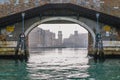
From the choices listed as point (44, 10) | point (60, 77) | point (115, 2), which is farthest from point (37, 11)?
point (60, 77)

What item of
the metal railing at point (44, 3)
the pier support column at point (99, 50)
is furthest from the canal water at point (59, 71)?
the metal railing at point (44, 3)


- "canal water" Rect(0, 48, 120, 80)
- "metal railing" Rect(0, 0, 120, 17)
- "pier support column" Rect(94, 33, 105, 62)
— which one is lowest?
"canal water" Rect(0, 48, 120, 80)

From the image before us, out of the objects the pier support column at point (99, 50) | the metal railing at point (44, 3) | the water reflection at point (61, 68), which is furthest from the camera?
the metal railing at point (44, 3)

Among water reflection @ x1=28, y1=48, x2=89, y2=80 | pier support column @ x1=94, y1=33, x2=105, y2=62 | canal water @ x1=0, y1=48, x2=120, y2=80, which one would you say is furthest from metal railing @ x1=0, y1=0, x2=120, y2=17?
canal water @ x1=0, y1=48, x2=120, y2=80

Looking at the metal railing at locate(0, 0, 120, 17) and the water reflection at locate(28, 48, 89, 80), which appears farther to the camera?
the metal railing at locate(0, 0, 120, 17)

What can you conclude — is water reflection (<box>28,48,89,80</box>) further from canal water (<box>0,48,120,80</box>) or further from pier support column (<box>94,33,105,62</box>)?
pier support column (<box>94,33,105,62</box>)

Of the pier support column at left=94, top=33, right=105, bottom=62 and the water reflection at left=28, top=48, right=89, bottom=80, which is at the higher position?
the pier support column at left=94, top=33, right=105, bottom=62

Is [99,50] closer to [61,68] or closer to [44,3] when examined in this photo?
[44,3]

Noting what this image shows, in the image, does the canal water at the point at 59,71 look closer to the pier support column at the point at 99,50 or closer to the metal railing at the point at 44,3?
the pier support column at the point at 99,50

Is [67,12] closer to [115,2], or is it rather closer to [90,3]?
[90,3]

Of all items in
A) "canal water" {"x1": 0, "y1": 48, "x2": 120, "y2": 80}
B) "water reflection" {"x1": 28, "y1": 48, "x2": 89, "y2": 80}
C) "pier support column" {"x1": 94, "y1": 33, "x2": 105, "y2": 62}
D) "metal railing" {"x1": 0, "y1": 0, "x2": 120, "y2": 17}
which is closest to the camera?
"canal water" {"x1": 0, "y1": 48, "x2": 120, "y2": 80}

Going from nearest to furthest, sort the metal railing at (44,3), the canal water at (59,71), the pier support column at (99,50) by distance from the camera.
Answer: the canal water at (59,71) → the pier support column at (99,50) → the metal railing at (44,3)

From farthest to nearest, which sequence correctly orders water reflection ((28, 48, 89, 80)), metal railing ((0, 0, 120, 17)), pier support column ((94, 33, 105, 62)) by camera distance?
metal railing ((0, 0, 120, 17))
pier support column ((94, 33, 105, 62))
water reflection ((28, 48, 89, 80))

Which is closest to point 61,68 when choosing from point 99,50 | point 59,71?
point 59,71
